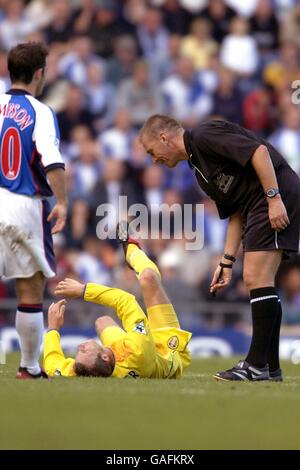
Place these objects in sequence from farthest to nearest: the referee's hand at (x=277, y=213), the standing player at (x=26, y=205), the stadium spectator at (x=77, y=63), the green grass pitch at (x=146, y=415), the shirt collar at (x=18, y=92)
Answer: the stadium spectator at (x=77, y=63) → the referee's hand at (x=277, y=213) → the shirt collar at (x=18, y=92) → the standing player at (x=26, y=205) → the green grass pitch at (x=146, y=415)

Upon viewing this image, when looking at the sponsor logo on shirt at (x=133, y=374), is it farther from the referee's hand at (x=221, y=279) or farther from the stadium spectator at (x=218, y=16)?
the stadium spectator at (x=218, y=16)

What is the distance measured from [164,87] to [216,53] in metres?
1.09

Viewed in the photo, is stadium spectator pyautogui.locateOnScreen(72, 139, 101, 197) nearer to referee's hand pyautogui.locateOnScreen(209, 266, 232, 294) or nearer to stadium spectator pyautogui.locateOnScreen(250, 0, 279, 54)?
stadium spectator pyautogui.locateOnScreen(250, 0, 279, 54)

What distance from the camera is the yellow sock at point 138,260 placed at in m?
8.66

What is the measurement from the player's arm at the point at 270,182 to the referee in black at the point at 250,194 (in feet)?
0.07

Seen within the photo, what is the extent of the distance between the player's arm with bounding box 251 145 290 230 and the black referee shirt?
0.07 meters

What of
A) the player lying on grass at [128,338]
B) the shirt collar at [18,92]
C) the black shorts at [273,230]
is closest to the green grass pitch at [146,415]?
the player lying on grass at [128,338]

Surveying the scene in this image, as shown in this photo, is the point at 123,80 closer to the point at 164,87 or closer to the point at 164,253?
the point at 164,87

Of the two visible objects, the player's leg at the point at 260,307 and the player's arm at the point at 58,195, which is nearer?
the player's arm at the point at 58,195

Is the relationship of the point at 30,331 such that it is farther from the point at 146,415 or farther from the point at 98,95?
the point at 98,95

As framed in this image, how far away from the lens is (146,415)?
5805mm

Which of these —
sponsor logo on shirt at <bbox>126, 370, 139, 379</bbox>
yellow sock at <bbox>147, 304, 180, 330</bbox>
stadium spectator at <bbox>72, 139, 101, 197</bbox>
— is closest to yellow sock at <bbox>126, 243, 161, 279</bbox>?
yellow sock at <bbox>147, 304, 180, 330</bbox>

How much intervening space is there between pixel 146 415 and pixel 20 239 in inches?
70.5
